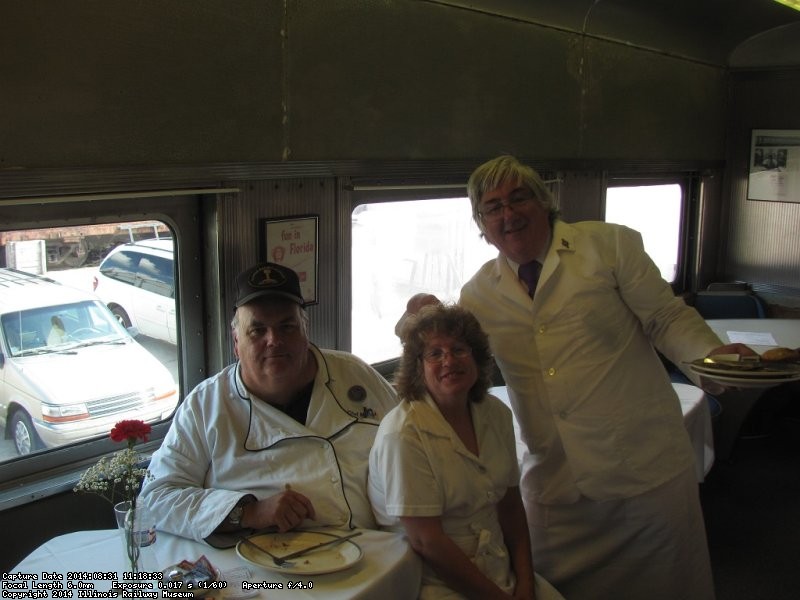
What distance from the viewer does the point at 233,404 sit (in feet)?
9.30

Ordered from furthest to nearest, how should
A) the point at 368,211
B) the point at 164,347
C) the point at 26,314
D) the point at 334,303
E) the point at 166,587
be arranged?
1. the point at 368,211
2. the point at 334,303
3. the point at 164,347
4. the point at 26,314
5. the point at 166,587

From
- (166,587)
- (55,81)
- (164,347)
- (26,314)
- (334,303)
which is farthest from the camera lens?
(334,303)

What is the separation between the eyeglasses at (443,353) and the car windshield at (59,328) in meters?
1.26

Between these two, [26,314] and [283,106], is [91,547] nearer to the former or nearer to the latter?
[26,314]

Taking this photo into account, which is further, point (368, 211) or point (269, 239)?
point (368, 211)

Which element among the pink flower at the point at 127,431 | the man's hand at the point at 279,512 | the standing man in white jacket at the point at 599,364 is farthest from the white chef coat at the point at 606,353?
the pink flower at the point at 127,431

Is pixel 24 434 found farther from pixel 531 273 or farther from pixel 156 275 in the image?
pixel 531 273

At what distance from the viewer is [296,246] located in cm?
367

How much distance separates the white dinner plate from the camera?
2338 millimetres

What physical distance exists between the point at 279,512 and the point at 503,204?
1204 mm

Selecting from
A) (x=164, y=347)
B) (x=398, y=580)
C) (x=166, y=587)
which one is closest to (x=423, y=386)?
(x=398, y=580)

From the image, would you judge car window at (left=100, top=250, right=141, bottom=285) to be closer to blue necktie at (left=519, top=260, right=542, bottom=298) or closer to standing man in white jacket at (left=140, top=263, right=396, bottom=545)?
standing man in white jacket at (left=140, top=263, right=396, bottom=545)

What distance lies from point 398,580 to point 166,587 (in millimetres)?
649

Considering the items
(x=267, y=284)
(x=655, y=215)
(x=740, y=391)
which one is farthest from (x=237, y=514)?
(x=655, y=215)
